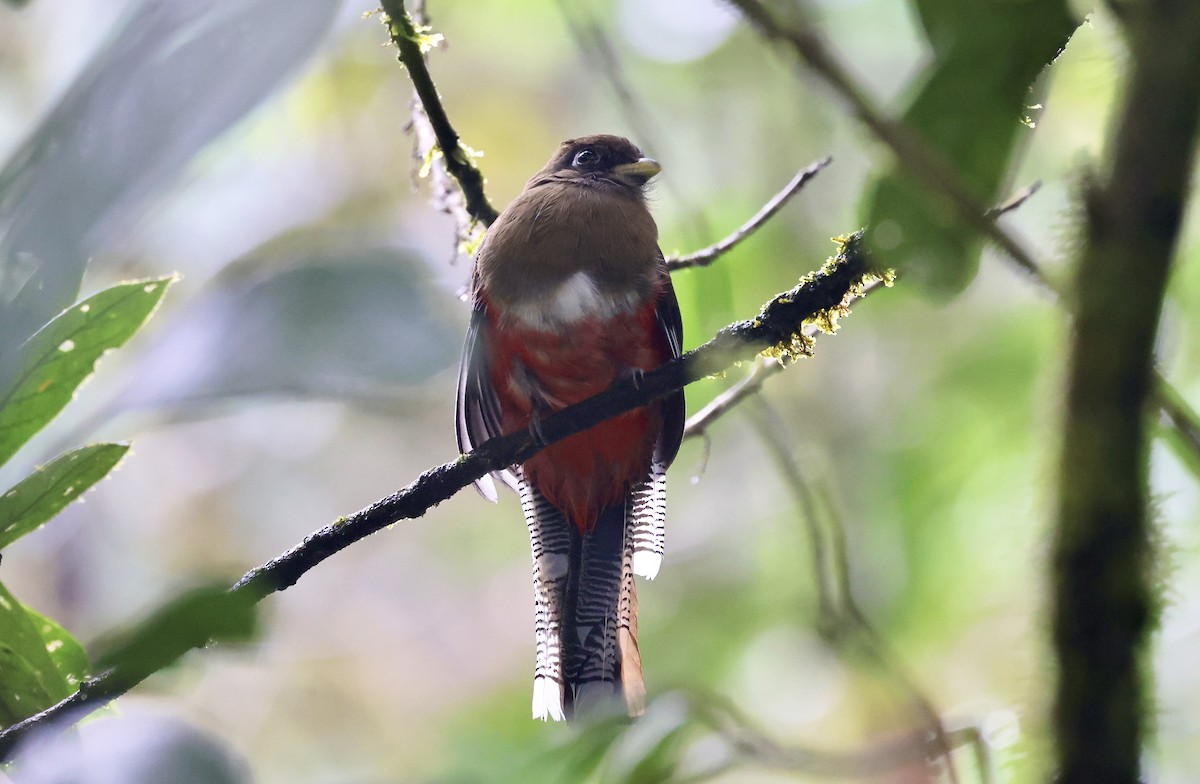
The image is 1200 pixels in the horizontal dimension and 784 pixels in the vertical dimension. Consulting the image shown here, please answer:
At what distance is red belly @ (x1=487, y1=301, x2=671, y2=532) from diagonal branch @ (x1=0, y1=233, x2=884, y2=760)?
50 centimetres

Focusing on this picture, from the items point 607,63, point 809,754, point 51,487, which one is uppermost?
point 607,63

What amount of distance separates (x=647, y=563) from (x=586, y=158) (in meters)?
1.21

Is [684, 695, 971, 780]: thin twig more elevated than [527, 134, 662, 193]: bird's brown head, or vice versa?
[527, 134, 662, 193]: bird's brown head

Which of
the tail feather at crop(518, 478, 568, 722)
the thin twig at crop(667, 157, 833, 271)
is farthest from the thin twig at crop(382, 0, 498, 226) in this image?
the tail feather at crop(518, 478, 568, 722)

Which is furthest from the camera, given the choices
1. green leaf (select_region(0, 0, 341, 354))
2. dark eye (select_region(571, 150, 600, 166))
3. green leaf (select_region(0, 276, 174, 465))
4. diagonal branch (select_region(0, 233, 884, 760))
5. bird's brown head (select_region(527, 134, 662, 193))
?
dark eye (select_region(571, 150, 600, 166))

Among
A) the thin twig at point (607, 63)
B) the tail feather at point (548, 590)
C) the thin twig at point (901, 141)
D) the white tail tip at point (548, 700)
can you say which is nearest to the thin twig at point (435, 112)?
the thin twig at point (607, 63)

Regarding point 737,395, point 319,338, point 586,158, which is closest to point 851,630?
point 737,395

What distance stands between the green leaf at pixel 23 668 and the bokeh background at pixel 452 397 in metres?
0.13

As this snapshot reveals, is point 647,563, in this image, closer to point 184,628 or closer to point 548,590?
point 548,590

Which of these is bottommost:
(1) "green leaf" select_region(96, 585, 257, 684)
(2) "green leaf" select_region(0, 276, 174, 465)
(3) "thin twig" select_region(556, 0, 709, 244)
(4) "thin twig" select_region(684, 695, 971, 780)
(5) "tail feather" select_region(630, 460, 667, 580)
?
(4) "thin twig" select_region(684, 695, 971, 780)

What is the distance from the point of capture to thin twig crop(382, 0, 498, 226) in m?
2.18

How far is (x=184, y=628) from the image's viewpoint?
712 mm

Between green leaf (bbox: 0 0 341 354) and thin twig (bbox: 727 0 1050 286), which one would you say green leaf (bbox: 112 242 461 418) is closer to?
green leaf (bbox: 0 0 341 354)

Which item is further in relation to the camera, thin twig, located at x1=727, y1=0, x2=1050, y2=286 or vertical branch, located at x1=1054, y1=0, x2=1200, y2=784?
thin twig, located at x1=727, y1=0, x2=1050, y2=286
